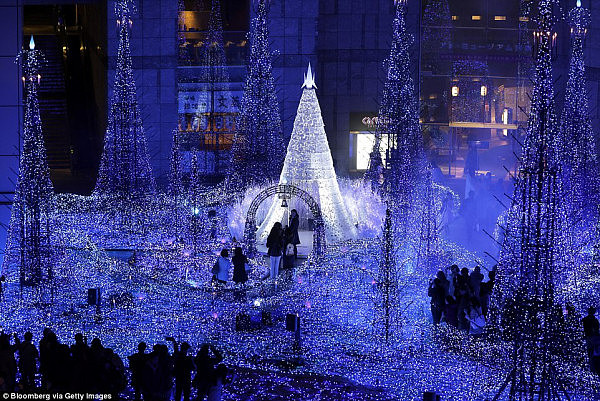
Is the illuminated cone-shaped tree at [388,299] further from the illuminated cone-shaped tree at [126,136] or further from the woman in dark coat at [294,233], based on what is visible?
the illuminated cone-shaped tree at [126,136]

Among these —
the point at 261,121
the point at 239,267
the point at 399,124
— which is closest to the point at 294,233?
the point at 239,267

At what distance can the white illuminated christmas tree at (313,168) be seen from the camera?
1908cm

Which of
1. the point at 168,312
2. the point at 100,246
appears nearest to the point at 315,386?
the point at 168,312

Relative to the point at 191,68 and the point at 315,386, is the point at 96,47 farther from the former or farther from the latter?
the point at 315,386

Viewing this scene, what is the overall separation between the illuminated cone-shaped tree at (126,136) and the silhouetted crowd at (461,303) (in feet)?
35.4

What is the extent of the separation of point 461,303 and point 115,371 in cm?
569

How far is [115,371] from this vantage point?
955cm

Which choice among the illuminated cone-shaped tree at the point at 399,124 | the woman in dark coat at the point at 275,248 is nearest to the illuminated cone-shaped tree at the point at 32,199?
the woman in dark coat at the point at 275,248

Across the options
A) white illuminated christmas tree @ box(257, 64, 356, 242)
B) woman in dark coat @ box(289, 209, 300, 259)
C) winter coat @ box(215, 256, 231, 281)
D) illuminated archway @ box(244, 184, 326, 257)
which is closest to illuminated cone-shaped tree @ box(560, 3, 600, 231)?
white illuminated christmas tree @ box(257, 64, 356, 242)

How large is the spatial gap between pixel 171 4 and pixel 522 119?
15579mm

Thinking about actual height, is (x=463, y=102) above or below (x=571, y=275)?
above

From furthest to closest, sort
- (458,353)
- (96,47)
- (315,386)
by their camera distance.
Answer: (96,47) → (458,353) → (315,386)

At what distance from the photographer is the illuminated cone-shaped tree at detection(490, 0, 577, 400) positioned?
970 cm

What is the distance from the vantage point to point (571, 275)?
13.8 metres
